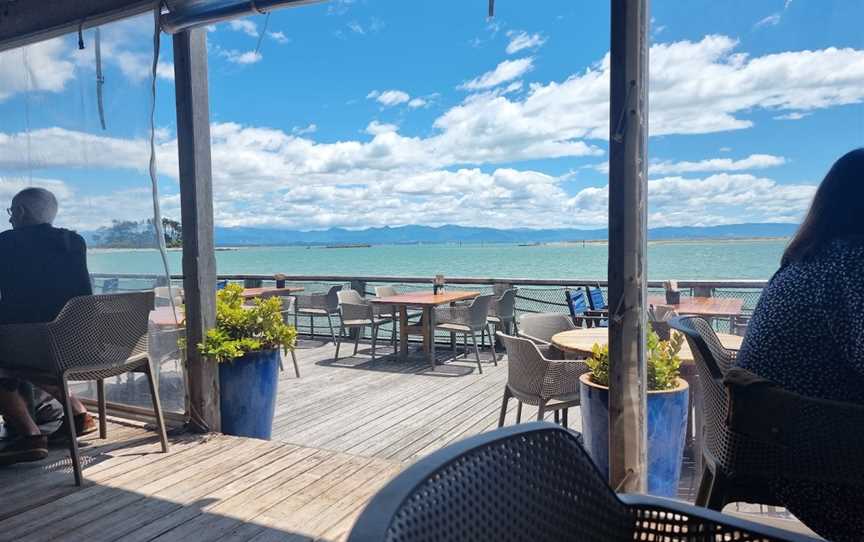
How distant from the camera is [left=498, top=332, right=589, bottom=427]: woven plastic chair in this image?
3.11 metres

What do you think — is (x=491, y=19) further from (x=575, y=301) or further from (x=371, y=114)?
(x=371, y=114)

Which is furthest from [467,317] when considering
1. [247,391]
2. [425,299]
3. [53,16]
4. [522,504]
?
[522,504]

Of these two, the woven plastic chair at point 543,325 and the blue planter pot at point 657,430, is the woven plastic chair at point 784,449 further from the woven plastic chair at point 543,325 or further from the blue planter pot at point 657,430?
the woven plastic chair at point 543,325

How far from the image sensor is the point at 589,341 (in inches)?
126

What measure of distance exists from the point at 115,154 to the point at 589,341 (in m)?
3.19

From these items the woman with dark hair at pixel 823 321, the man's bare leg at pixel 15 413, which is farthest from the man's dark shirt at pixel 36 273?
the woman with dark hair at pixel 823 321

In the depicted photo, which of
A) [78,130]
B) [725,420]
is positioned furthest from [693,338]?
[78,130]

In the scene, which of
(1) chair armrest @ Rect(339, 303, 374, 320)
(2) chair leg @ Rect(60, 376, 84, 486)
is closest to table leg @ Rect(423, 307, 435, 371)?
(1) chair armrest @ Rect(339, 303, 374, 320)

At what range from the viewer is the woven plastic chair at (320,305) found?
764cm

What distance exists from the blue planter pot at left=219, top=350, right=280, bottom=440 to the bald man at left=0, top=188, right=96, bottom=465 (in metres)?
0.91

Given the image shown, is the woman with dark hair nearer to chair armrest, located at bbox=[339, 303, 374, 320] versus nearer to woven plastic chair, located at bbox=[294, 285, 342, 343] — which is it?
chair armrest, located at bbox=[339, 303, 374, 320]

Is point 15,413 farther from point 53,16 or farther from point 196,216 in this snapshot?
point 53,16

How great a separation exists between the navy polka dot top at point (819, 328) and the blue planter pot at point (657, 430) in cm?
103

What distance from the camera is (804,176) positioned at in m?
2.16
